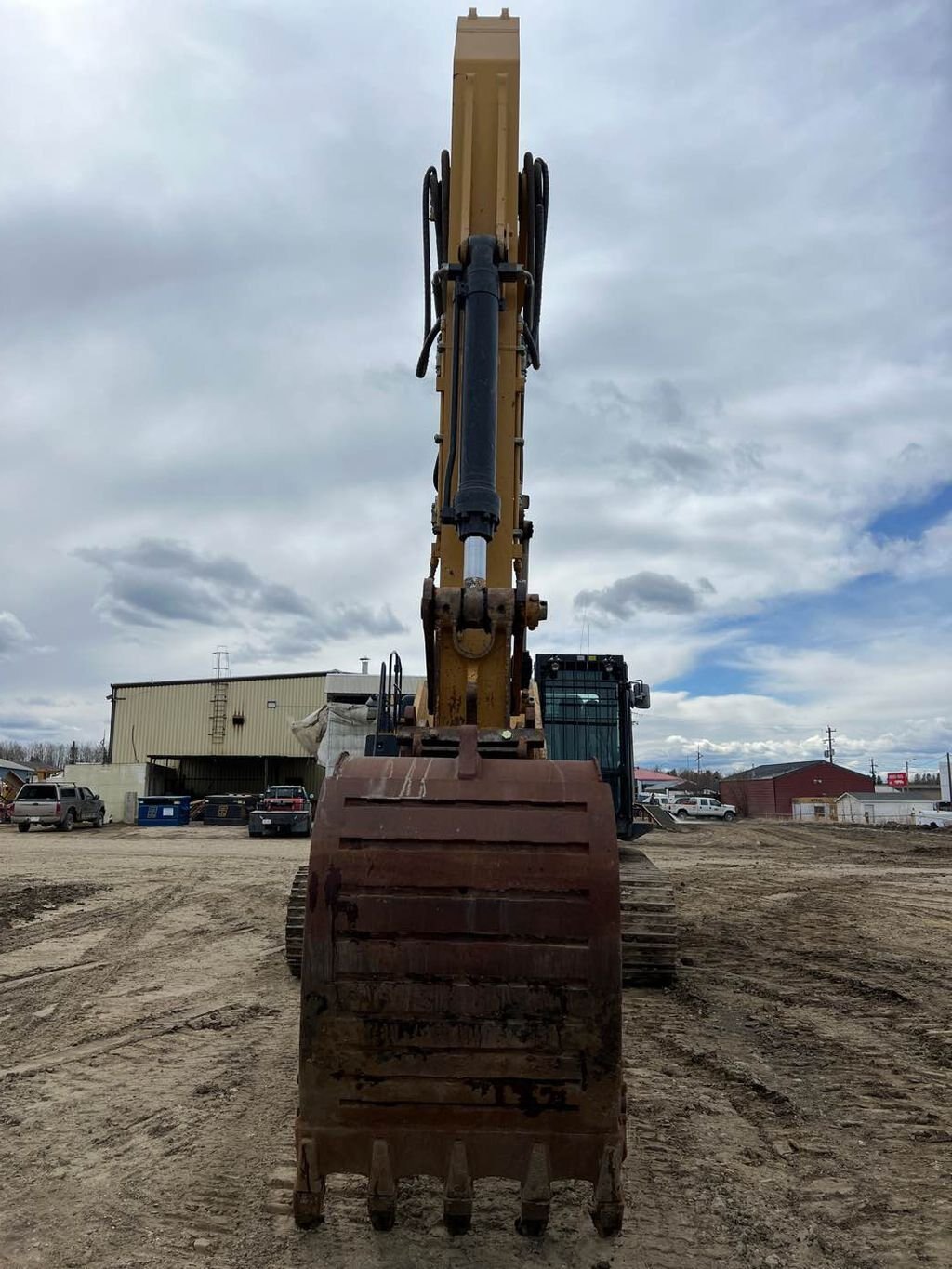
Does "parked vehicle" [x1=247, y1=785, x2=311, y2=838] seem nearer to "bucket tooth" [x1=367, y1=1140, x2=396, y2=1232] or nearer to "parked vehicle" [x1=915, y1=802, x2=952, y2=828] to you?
"bucket tooth" [x1=367, y1=1140, x2=396, y2=1232]

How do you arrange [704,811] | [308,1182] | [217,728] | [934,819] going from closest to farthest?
[308,1182], [934,819], [217,728], [704,811]

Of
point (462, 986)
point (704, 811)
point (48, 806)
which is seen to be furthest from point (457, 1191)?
point (704, 811)

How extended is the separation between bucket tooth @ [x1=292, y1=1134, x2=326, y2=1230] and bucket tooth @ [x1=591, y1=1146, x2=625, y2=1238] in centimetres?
101

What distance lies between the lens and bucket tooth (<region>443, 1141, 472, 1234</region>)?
3109 millimetres

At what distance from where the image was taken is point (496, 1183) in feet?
13.8

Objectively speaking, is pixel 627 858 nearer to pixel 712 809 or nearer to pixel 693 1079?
pixel 693 1079

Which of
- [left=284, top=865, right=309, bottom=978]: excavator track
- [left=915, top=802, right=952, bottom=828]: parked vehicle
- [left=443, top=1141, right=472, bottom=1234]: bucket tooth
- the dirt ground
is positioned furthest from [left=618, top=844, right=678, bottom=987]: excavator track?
[left=915, top=802, right=952, bottom=828]: parked vehicle

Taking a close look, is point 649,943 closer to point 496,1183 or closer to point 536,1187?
point 496,1183

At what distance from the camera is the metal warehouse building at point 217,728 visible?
137 feet

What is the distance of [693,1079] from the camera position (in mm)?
5617

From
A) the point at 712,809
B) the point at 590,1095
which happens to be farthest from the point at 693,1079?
the point at 712,809

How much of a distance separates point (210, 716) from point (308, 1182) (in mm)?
41557

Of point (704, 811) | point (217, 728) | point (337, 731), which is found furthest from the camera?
point (704, 811)

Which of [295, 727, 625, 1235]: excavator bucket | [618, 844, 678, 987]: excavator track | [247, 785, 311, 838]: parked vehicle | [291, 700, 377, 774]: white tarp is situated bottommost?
[247, 785, 311, 838]: parked vehicle
